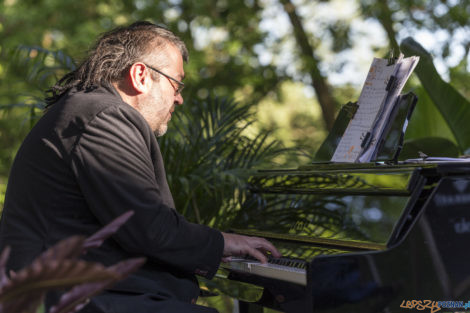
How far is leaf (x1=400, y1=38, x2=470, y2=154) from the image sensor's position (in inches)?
167

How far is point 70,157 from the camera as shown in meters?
1.85

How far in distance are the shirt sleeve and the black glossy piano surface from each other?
413 millimetres

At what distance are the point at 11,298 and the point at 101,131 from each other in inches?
43.0

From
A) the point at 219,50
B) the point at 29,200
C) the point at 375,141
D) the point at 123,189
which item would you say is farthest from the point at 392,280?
the point at 219,50

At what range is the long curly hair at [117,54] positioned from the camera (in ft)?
7.27

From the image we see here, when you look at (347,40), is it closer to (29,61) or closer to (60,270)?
(29,61)

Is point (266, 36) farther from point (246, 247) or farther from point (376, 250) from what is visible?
point (376, 250)

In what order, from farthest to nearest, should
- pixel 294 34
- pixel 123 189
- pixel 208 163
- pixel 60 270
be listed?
1. pixel 294 34
2. pixel 208 163
3. pixel 123 189
4. pixel 60 270

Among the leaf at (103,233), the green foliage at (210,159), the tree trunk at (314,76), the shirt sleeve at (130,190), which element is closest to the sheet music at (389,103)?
the shirt sleeve at (130,190)

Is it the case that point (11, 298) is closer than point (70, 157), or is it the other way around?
point (11, 298)

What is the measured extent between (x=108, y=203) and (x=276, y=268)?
2.25 ft

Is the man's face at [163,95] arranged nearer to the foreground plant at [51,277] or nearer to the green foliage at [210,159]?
the green foliage at [210,159]

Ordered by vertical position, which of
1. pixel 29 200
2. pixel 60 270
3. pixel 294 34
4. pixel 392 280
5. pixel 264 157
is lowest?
pixel 29 200

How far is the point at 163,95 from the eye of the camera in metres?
2.29
